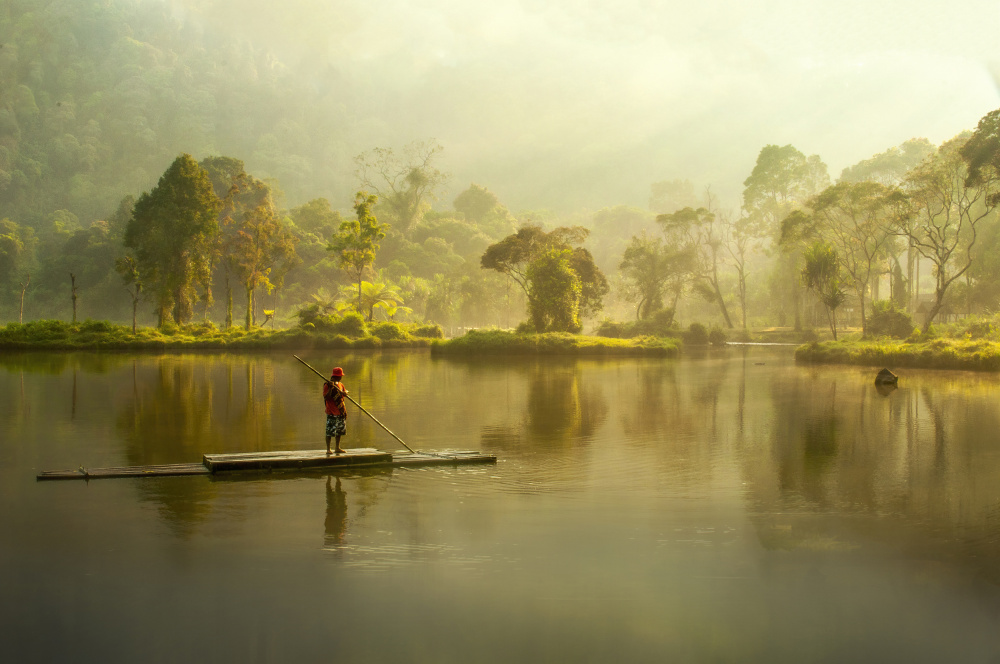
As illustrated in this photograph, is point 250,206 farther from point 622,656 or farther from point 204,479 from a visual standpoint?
point 622,656

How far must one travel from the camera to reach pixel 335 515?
8.34 meters

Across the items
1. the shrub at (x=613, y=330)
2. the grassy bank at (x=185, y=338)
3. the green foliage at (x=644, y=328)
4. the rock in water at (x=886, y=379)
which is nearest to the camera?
the rock in water at (x=886, y=379)

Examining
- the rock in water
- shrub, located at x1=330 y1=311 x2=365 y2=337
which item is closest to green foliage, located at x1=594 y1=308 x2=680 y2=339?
shrub, located at x1=330 y1=311 x2=365 y2=337

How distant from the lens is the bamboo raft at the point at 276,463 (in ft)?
32.8

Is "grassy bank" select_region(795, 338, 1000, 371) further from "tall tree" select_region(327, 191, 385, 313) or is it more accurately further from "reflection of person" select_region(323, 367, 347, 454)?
"tall tree" select_region(327, 191, 385, 313)

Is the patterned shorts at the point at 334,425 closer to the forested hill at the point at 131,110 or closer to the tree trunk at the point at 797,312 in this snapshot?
the tree trunk at the point at 797,312

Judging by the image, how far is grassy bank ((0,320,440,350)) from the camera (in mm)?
38781

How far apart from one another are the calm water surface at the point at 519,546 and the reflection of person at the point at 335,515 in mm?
36

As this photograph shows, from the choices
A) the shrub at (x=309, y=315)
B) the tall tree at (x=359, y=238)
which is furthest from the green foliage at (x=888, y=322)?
the shrub at (x=309, y=315)

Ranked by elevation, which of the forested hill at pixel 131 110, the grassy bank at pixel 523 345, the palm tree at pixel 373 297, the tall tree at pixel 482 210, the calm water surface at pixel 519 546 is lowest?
the calm water surface at pixel 519 546

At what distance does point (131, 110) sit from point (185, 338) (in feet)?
376

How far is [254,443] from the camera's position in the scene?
12.8 m

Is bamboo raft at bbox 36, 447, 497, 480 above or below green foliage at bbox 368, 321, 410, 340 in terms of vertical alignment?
below

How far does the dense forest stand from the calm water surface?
28719mm
